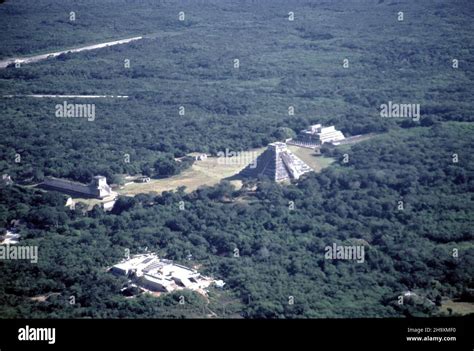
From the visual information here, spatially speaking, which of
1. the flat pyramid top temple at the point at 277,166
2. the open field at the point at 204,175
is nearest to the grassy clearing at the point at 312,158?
the open field at the point at 204,175

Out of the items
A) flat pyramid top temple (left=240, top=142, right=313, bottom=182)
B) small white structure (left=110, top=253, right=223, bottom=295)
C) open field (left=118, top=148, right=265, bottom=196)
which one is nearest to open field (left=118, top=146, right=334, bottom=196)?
open field (left=118, top=148, right=265, bottom=196)

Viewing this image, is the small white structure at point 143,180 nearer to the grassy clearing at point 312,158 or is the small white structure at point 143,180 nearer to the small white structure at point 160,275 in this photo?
the grassy clearing at point 312,158

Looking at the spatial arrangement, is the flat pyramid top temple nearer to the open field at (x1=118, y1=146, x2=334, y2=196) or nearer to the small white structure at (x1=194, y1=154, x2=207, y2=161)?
the open field at (x1=118, y1=146, x2=334, y2=196)

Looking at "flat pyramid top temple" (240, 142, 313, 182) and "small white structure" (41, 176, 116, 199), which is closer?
"small white structure" (41, 176, 116, 199)

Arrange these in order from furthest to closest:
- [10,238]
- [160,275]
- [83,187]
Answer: [83,187], [10,238], [160,275]

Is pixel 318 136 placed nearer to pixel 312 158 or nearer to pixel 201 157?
pixel 312 158

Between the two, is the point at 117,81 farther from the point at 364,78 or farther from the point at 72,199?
the point at 72,199

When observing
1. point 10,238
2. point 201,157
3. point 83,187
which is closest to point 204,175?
point 201,157
